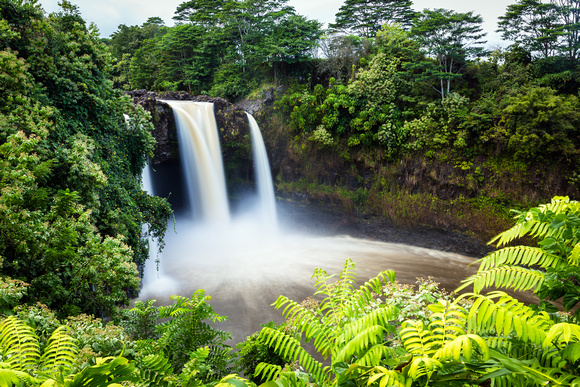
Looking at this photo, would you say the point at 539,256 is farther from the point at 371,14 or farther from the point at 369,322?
the point at 371,14

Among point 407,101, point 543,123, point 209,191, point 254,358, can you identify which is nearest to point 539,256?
point 254,358

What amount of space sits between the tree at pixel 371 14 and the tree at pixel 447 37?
26.8 feet

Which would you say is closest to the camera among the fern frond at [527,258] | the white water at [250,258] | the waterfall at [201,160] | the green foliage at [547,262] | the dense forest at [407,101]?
the green foliage at [547,262]

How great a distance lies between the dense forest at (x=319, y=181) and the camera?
72.8 inches

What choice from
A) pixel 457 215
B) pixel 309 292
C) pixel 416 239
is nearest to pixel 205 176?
pixel 309 292

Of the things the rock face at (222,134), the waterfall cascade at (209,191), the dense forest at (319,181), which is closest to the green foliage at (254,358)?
the dense forest at (319,181)

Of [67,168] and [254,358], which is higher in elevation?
[67,168]

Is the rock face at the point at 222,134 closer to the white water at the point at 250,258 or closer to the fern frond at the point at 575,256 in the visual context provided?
the white water at the point at 250,258

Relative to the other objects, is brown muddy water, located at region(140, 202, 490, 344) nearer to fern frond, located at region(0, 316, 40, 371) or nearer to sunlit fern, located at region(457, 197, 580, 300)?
fern frond, located at region(0, 316, 40, 371)

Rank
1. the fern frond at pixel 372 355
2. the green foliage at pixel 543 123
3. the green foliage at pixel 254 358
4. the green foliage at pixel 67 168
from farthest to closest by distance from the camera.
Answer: the green foliage at pixel 543 123 → the green foliage at pixel 67 168 → the green foliage at pixel 254 358 → the fern frond at pixel 372 355

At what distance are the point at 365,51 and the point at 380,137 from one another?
5.67m

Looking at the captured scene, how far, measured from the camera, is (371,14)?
20.9 meters

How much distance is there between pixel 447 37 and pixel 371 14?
376 inches

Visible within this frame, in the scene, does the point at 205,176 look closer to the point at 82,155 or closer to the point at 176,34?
the point at 82,155
